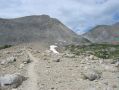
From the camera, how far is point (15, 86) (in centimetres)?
2378

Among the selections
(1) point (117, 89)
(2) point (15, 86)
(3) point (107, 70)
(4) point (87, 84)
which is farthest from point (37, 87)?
(3) point (107, 70)

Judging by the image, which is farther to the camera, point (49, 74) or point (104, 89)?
point (49, 74)

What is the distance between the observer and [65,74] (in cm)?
3012

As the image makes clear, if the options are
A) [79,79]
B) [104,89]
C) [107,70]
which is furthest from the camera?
[107,70]

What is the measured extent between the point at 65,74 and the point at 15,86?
7.50 m

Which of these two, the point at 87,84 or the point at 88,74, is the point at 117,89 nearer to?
the point at 87,84

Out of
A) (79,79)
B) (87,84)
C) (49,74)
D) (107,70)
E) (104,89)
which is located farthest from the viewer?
(107,70)

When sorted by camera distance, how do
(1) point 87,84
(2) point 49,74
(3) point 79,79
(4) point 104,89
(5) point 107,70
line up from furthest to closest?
(5) point 107,70 < (2) point 49,74 < (3) point 79,79 < (1) point 87,84 < (4) point 104,89

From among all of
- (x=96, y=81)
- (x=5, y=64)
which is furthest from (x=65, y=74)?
(x=5, y=64)

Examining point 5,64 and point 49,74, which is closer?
point 49,74

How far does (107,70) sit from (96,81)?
29.4 feet

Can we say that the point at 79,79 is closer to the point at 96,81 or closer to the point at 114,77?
the point at 96,81

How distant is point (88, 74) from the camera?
28.2m

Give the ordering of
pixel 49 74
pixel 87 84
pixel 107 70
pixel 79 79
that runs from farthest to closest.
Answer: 1. pixel 107 70
2. pixel 49 74
3. pixel 79 79
4. pixel 87 84
